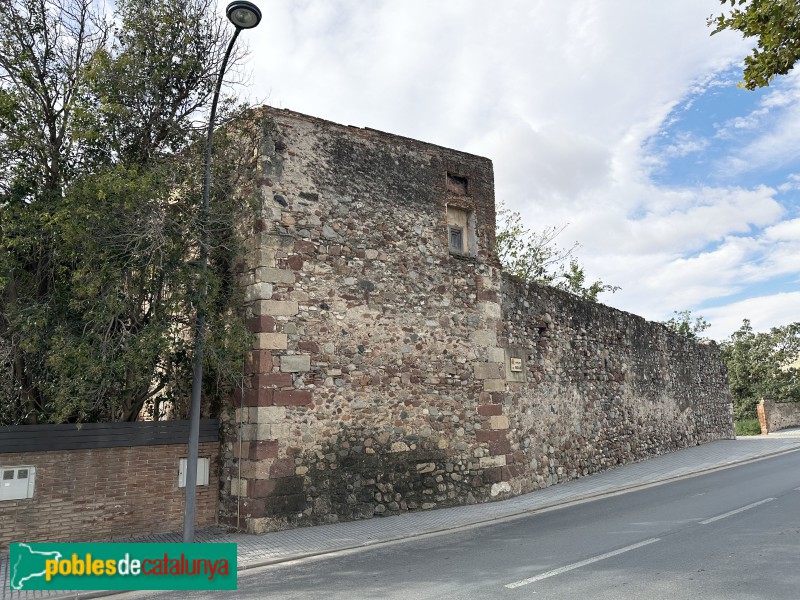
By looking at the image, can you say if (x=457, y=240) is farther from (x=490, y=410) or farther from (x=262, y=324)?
(x=262, y=324)

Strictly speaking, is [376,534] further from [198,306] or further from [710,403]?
[710,403]

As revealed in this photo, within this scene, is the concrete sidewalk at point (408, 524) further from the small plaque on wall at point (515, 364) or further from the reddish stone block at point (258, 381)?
the small plaque on wall at point (515, 364)

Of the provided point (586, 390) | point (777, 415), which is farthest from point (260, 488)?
point (777, 415)

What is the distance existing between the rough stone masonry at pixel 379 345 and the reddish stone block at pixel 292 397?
0.07 feet

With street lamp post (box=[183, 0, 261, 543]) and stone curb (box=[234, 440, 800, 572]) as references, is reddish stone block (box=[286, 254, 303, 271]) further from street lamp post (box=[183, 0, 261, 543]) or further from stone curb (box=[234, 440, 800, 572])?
stone curb (box=[234, 440, 800, 572])

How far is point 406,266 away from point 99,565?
742cm

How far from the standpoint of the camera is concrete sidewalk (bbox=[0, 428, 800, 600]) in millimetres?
7352

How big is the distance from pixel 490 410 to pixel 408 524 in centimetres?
322

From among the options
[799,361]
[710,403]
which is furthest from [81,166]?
[799,361]

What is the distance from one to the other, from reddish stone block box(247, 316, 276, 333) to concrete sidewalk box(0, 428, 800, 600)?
9.48 feet

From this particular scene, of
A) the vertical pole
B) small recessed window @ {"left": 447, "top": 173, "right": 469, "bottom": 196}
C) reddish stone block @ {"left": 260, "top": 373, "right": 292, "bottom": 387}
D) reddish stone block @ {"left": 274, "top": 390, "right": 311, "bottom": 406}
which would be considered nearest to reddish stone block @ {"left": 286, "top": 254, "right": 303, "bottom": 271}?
the vertical pole

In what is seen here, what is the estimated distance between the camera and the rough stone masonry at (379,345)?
8.90m

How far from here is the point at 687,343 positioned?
20.9 meters

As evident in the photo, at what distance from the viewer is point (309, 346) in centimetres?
928
